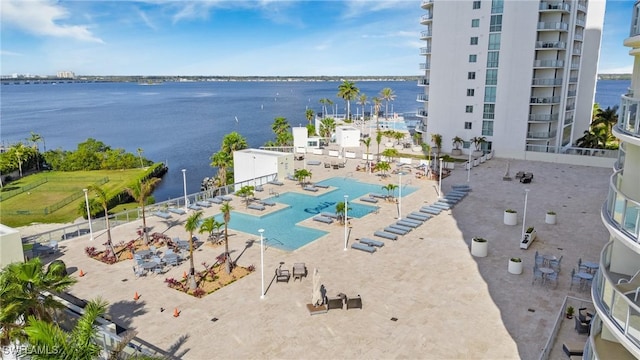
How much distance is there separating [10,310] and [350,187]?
102ft

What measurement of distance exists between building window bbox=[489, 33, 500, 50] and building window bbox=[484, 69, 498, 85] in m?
2.54

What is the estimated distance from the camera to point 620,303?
9.20 metres

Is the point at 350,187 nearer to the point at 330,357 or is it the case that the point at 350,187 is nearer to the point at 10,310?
the point at 330,357

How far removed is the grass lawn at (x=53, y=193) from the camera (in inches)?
1843

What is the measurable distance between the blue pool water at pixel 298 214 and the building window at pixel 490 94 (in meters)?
20.1

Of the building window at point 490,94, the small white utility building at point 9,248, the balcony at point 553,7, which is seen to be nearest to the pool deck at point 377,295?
the small white utility building at point 9,248

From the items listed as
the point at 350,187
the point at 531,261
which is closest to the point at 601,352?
the point at 531,261

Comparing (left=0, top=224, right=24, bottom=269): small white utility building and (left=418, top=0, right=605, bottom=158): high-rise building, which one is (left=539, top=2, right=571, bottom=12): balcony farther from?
(left=0, top=224, right=24, bottom=269): small white utility building

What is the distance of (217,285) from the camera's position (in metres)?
21.2

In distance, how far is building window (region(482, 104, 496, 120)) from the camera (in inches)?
2089

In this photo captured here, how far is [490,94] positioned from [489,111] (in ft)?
6.47

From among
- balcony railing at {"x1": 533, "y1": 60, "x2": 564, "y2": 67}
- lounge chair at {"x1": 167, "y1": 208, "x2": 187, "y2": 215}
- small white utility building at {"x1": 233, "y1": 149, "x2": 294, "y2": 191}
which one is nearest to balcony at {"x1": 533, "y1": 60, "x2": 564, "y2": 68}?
balcony railing at {"x1": 533, "y1": 60, "x2": 564, "y2": 67}

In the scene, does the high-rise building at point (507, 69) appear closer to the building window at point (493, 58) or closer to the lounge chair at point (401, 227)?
the building window at point (493, 58)

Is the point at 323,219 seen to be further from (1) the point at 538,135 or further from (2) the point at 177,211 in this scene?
(1) the point at 538,135
